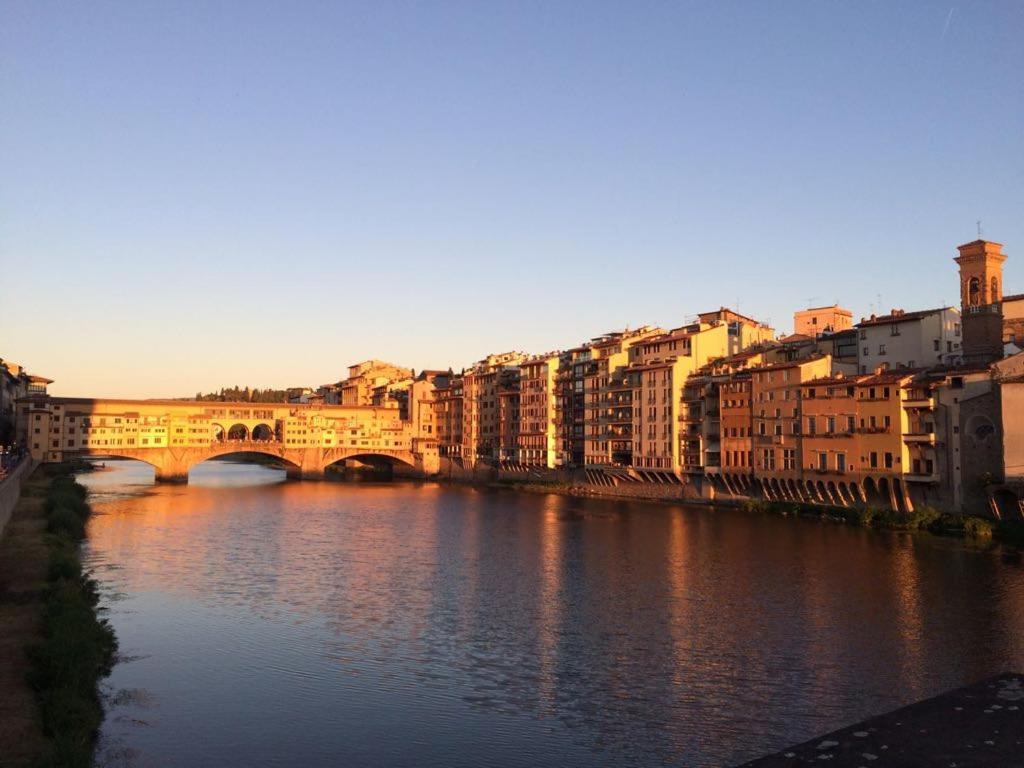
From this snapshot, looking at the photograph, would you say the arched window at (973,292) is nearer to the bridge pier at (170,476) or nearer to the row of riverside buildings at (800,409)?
Result: the row of riverside buildings at (800,409)

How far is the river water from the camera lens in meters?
17.2

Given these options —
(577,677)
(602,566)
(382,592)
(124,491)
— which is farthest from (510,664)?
(124,491)

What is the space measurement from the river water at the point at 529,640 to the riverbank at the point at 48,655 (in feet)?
3.15

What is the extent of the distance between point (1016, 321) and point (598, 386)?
107 ft

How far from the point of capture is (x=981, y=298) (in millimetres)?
50938

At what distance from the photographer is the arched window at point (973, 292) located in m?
51.0

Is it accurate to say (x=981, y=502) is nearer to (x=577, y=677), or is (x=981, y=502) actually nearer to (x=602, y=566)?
(x=602, y=566)

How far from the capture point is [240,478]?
9994cm

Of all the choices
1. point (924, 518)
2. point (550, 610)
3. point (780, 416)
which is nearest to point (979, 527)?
point (924, 518)

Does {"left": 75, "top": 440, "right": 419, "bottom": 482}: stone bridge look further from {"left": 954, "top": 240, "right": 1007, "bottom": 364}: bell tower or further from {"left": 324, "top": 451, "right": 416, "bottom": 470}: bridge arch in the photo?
{"left": 954, "top": 240, "right": 1007, "bottom": 364}: bell tower

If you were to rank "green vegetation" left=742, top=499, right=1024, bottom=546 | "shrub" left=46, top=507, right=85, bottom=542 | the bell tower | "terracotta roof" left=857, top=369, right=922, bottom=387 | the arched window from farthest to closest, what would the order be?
the arched window → the bell tower → "terracotta roof" left=857, top=369, right=922, bottom=387 → "green vegetation" left=742, top=499, right=1024, bottom=546 → "shrub" left=46, top=507, right=85, bottom=542

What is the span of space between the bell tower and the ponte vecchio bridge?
2523 inches

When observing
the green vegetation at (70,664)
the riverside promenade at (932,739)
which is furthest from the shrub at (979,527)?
the green vegetation at (70,664)

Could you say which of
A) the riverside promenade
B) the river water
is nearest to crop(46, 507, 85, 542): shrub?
the river water
